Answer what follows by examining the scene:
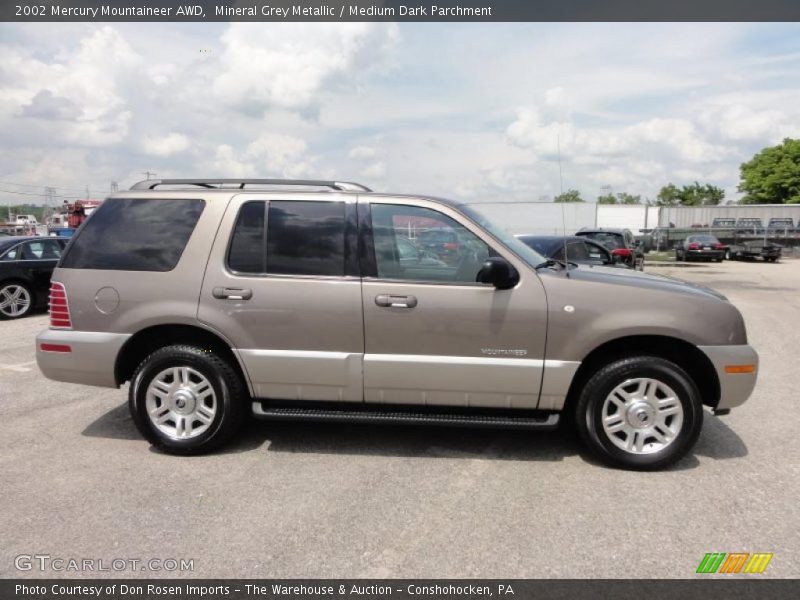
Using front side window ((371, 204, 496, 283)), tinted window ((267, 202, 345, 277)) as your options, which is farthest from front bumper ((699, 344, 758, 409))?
tinted window ((267, 202, 345, 277))

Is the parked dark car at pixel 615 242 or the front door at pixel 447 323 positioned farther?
the parked dark car at pixel 615 242

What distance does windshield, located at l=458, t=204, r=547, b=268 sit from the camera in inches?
166

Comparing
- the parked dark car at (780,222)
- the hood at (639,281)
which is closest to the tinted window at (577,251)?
the hood at (639,281)

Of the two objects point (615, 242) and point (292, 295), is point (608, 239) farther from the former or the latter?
point (292, 295)

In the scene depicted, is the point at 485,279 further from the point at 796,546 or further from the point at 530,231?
the point at 530,231

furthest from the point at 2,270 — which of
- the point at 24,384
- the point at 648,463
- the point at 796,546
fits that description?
the point at 796,546

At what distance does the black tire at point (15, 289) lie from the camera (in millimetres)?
10477

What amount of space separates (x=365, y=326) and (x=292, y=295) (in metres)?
0.56

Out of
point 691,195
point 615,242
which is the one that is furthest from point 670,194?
point 615,242

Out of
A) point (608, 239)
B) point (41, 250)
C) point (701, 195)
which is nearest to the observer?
point (41, 250)

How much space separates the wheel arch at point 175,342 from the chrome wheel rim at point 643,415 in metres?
2.58

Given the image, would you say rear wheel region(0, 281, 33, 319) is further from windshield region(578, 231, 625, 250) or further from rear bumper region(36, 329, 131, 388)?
windshield region(578, 231, 625, 250)

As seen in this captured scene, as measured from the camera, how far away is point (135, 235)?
438 centimetres

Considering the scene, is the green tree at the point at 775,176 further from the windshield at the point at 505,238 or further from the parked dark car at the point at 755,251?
the windshield at the point at 505,238
